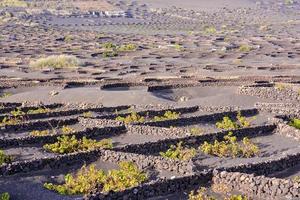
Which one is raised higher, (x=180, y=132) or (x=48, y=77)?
(x=180, y=132)

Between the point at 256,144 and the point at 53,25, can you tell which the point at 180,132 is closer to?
the point at 256,144

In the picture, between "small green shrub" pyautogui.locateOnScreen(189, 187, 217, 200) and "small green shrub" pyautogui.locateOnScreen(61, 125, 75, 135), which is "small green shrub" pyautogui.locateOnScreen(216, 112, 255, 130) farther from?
"small green shrub" pyautogui.locateOnScreen(189, 187, 217, 200)

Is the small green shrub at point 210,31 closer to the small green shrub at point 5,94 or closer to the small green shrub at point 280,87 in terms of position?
the small green shrub at point 280,87

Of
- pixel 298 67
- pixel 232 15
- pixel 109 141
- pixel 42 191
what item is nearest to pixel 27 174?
pixel 42 191

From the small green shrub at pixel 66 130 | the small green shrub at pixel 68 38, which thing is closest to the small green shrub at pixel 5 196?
the small green shrub at pixel 66 130

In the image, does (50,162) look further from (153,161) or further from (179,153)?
(179,153)

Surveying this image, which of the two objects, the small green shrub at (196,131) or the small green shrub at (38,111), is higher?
the small green shrub at (196,131)
